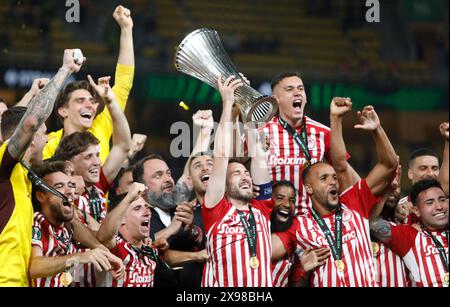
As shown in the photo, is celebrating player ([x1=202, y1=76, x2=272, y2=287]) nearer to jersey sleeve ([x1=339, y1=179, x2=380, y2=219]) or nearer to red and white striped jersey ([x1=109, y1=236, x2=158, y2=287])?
red and white striped jersey ([x1=109, y1=236, x2=158, y2=287])

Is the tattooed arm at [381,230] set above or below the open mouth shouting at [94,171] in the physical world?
below

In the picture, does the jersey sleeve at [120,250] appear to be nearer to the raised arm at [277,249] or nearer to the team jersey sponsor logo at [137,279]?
the team jersey sponsor logo at [137,279]

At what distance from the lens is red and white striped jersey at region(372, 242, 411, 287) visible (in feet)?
20.8

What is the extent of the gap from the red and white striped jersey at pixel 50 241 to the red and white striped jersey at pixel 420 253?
6.60 ft

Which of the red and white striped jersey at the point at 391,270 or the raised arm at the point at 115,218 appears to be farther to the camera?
the red and white striped jersey at the point at 391,270

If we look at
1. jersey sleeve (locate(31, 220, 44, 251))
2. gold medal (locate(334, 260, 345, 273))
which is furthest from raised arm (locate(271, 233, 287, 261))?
jersey sleeve (locate(31, 220, 44, 251))

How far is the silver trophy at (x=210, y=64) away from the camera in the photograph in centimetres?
591

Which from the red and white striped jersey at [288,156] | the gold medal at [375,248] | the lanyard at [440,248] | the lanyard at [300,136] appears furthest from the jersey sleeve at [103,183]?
the lanyard at [440,248]

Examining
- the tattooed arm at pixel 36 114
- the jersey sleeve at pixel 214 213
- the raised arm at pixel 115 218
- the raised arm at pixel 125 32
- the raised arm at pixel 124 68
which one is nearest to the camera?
the tattooed arm at pixel 36 114

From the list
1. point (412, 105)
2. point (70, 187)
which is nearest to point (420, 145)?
point (412, 105)

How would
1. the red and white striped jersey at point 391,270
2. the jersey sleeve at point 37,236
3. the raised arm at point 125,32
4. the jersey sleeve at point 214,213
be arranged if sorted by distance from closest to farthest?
the jersey sleeve at point 37,236, the jersey sleeve at point 214,213, the red and white striped jersey at point 391,270, the raised arm at point 125,32

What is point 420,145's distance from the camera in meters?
14.5

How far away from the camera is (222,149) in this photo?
5645mm

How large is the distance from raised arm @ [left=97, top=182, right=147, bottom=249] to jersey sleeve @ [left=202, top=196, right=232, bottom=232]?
45 cm
